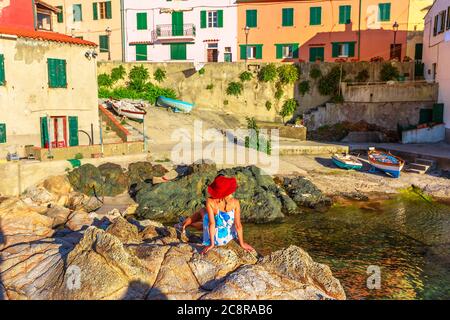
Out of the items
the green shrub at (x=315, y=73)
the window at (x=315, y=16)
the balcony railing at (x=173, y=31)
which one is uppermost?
the window at (x=315, y=16)

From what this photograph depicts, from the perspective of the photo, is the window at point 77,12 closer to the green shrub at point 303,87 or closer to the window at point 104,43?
the window at point 104,43

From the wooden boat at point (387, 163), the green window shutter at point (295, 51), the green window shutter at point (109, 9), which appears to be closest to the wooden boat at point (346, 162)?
the wooden boat at point (387, 163)

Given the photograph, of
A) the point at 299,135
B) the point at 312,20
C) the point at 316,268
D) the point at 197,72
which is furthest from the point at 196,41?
the point at 316,268

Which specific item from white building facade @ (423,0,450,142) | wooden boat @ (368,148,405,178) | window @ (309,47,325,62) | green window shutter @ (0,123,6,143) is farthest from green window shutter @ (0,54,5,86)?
white building facade @ (423,0,450,142)

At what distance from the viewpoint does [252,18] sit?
42625mm

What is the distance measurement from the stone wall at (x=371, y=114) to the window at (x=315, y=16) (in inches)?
419

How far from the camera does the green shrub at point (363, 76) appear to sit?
116ft

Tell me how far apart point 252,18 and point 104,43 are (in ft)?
52.7

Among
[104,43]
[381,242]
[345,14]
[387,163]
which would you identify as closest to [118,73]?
[104,43]


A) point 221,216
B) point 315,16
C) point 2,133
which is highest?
point 315,16

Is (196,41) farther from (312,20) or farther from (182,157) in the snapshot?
(182,157)

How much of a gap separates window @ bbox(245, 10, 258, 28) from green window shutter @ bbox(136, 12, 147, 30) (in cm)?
1063

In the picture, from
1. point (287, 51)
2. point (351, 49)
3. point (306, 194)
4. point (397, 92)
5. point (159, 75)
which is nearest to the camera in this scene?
point (306, 194)

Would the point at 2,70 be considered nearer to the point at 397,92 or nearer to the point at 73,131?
the point at 73,131
